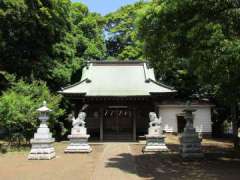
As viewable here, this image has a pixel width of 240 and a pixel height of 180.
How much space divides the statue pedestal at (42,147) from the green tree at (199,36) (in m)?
6.68

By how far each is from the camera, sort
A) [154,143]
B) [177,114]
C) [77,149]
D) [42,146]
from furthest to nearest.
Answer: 1. [177,114]
2. [154,143]
3. [77,149]
4. [42,146]

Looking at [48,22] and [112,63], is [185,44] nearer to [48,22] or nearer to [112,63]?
[48,22]

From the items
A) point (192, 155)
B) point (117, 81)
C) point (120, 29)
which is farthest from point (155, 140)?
point (120, 29)

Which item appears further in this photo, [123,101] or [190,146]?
[123,101]

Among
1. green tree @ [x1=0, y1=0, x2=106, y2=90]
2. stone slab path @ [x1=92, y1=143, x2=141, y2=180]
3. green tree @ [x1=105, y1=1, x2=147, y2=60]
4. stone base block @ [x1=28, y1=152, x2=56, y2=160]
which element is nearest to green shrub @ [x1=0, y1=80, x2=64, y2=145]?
green tree @ [x1=0, y1=0, x2=106, y2=90]

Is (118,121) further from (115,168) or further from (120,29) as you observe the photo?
(120,29)

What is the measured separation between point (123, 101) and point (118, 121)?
3334 millimetres

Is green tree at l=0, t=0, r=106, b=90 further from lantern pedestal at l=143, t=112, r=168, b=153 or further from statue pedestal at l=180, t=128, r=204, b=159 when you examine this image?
statue pedestal at l=180, t=128, r=204, b=159

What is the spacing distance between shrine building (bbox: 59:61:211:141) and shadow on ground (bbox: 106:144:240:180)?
8.79m

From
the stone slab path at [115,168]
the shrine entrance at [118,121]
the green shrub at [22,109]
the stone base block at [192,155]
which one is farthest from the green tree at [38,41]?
the stone base block at [192,155]

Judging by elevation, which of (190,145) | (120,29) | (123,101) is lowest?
(190,145)

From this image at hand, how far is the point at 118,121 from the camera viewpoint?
28844 mm

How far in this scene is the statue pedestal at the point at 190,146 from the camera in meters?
15.9

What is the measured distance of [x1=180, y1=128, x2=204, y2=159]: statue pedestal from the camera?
52.3 feet
